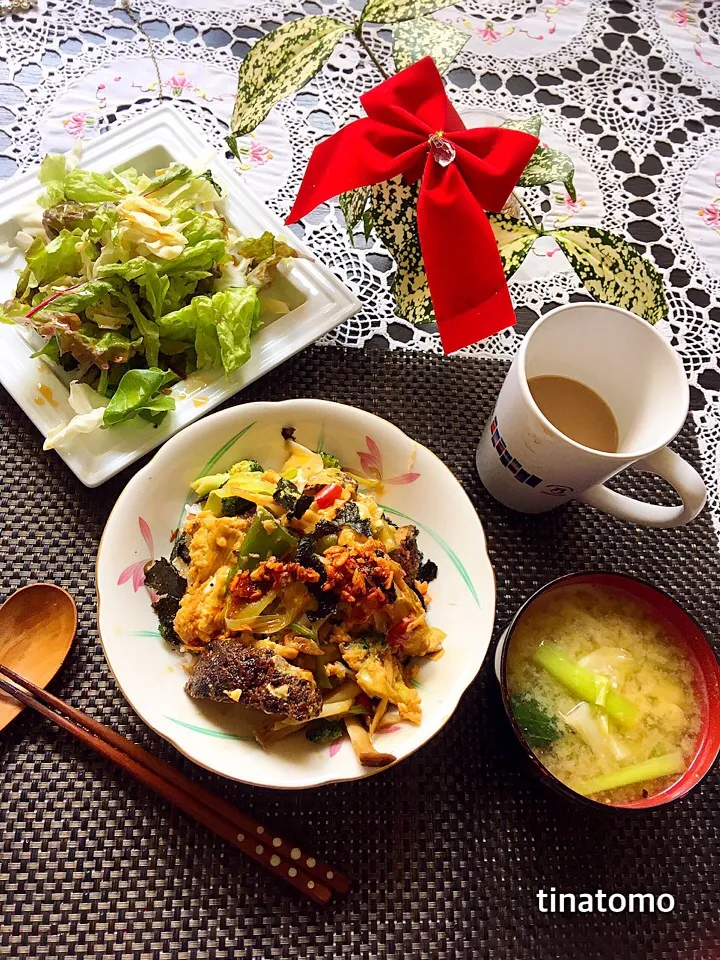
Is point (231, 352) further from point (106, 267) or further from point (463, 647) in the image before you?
point (463, 647)

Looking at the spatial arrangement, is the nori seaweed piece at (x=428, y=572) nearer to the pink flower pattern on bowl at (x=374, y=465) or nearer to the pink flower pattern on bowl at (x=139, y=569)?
the pink flower pattern on bowl at (x=374, y=465)

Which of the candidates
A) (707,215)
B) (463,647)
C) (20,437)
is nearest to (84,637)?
(20,437)

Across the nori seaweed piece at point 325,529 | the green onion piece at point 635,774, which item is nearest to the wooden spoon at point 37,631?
the nori seaweed piece at point 325,529

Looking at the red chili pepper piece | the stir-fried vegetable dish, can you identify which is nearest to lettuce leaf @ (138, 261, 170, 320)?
the stir-fried vegetable dish

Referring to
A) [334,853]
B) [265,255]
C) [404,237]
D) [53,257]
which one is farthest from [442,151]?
[334,853]

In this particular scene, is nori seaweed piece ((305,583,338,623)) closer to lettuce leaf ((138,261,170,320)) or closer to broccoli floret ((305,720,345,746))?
broccoli floret ((305,720,345,746))

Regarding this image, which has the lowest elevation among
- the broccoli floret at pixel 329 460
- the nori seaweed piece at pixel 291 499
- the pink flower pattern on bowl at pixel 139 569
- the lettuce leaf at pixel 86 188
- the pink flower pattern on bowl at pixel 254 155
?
the broccoli floret at pixel 329 460
